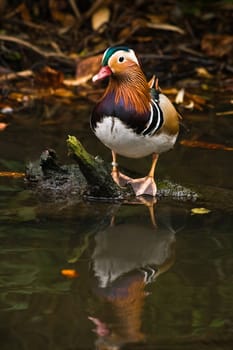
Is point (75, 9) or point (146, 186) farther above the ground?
point (75, 9)

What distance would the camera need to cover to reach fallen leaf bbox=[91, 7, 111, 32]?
936 cm

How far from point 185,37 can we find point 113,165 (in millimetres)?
4565

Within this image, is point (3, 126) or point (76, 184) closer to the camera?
point (76, 184)

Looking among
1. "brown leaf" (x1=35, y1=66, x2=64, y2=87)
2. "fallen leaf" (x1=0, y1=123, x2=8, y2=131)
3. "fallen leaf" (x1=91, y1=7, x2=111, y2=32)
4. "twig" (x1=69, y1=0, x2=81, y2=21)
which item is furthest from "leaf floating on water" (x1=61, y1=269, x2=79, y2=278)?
"twig" (x1=69, y1=0, x2=81, y2=21)

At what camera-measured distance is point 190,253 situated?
412 centimetres

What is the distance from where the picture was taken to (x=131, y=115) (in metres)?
4.68

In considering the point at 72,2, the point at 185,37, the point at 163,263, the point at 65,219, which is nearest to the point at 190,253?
the point at 163,263

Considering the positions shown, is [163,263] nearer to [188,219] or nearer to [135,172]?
[188,219]

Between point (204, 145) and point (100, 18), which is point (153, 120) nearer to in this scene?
point (204, 145)

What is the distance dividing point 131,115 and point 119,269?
1.10 m

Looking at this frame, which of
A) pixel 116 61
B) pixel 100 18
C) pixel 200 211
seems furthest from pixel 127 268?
pixel 100 18

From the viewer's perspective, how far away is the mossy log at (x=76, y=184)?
4.80 m

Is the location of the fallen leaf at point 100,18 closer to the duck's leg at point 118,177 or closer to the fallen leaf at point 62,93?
the fallen leaf at point 62,93

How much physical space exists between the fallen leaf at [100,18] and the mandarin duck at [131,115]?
453cm
